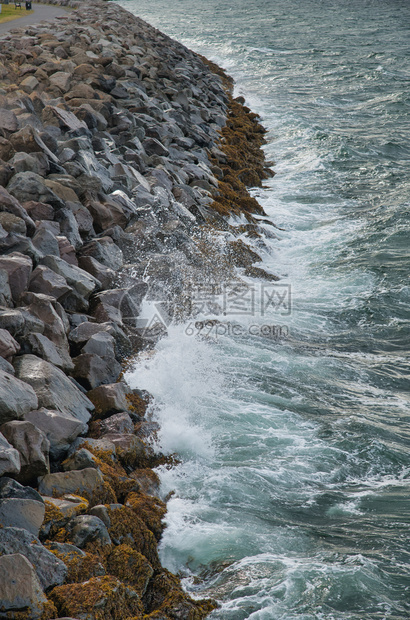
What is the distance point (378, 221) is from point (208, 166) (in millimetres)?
4179

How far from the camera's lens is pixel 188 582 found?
13.9 ft

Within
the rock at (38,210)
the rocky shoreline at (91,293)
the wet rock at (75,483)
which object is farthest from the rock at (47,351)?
the rock at (38,210)

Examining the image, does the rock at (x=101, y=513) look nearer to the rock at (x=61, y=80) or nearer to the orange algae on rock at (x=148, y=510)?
the orange algae on rock at (x=148, y=510)

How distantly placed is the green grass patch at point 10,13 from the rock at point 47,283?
66.5 feet

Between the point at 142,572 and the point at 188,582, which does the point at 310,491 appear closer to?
the point at 188,582

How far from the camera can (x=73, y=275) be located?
6598 mm

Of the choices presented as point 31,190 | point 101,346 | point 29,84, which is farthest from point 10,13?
point 101,346

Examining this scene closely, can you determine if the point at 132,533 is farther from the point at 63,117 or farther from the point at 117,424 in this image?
the point at 63,117

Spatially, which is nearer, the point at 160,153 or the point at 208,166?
the point at 160,153

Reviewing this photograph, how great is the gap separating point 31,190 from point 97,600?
5.56 m

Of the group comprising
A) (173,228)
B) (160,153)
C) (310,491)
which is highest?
(160,153)

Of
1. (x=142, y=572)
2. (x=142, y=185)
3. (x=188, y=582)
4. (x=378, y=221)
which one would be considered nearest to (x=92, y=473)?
(x=142, y=572)

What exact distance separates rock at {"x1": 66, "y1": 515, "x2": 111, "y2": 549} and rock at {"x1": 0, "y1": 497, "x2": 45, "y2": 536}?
257 mm

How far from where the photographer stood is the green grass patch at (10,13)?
23.2 metres
